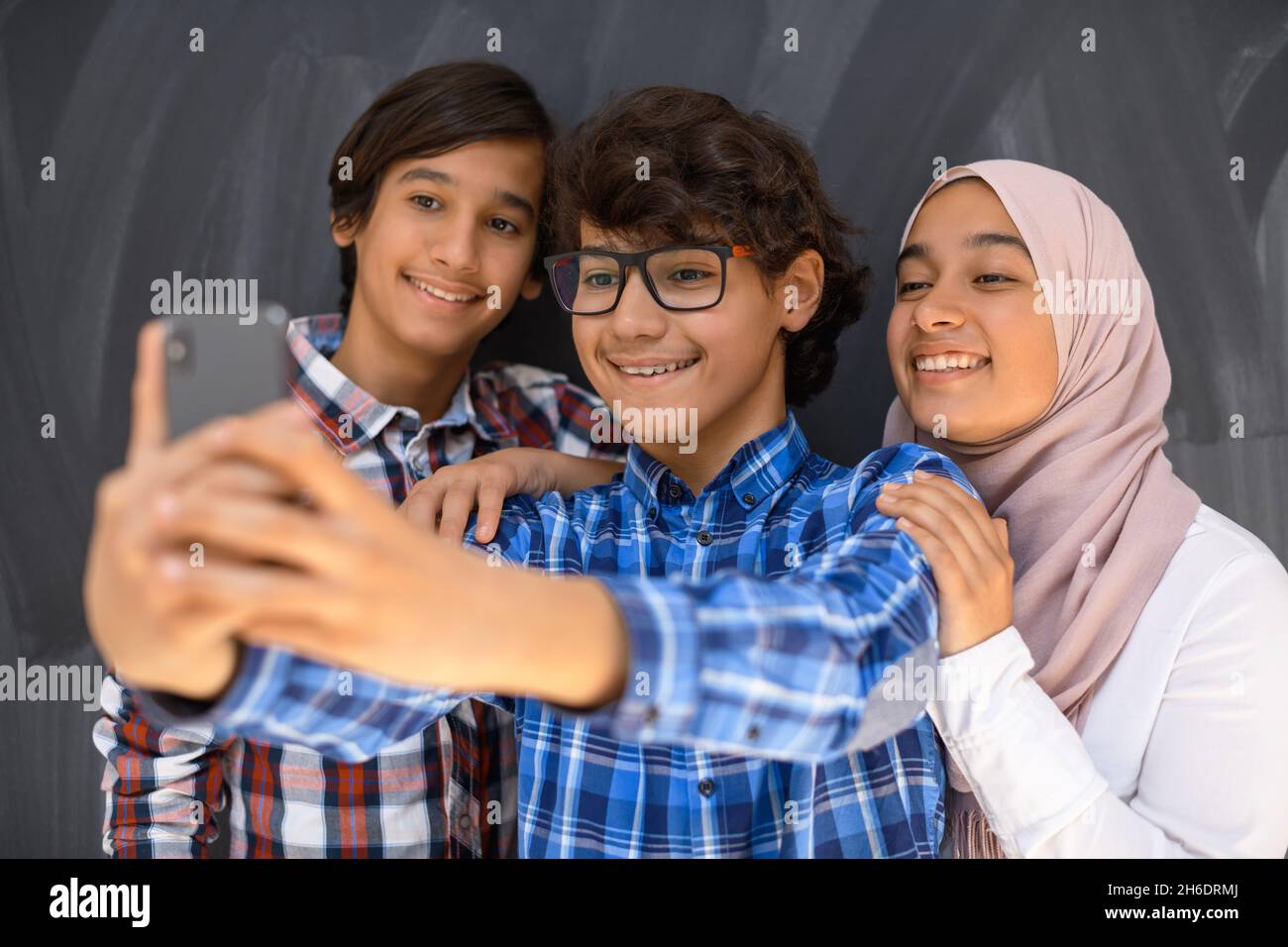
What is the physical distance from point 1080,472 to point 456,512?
0.81 metres

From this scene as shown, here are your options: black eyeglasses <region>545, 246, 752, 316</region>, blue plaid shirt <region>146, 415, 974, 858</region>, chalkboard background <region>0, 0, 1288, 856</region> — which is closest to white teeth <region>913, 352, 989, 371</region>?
blue plaid shirt <region>146, 415, 974, 858</region>

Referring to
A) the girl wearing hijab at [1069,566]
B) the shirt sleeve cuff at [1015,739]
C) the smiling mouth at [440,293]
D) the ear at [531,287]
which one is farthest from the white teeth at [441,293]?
the shirt sleeve cuff at [1015,739]

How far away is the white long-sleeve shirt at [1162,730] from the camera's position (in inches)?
45.4

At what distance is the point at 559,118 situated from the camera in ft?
5.98

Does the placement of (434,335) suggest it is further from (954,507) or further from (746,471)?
(954,507)

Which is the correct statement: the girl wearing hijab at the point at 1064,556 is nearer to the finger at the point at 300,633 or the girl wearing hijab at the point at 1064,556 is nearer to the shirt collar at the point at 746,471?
the shirt collar at the point at 746,471

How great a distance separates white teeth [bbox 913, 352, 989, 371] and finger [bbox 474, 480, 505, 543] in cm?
60

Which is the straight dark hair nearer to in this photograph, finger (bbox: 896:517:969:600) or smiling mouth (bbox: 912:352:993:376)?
smiling mouth (bbox: 912:352:993:376)

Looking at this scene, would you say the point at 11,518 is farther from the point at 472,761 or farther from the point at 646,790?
the point at 646,790

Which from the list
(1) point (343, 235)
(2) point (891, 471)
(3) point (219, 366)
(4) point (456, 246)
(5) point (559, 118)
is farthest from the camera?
(5) point (559, 118)

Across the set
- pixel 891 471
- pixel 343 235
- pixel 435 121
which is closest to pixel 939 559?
pixel 891 471

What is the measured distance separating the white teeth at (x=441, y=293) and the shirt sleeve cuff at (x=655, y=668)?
91 centimetres

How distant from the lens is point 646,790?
3.77ft
